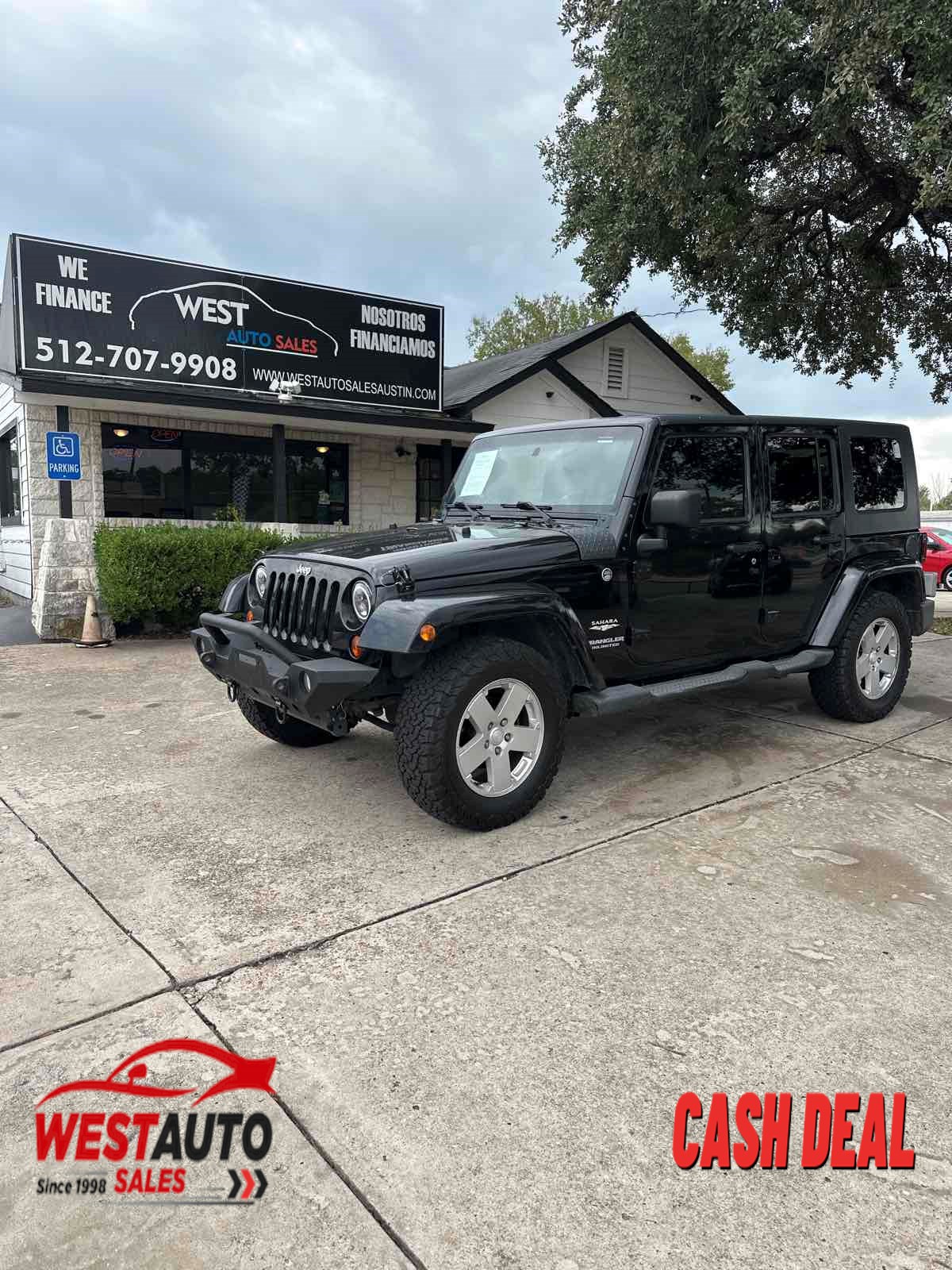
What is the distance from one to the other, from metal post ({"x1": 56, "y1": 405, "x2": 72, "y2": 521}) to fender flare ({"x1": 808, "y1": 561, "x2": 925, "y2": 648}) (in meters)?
9.49

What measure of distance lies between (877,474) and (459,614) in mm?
3775

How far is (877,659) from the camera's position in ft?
18.7

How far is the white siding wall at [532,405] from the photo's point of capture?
14.9 metres

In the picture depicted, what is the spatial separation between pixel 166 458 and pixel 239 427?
1210 millimetres

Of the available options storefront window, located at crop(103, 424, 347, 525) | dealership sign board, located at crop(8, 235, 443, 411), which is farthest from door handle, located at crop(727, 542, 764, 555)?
dealership sign board, located at crop(8, 235, 443, 411)

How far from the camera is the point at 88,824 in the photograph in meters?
3.92

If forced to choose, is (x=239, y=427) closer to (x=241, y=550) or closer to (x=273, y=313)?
(x=273, y=313)

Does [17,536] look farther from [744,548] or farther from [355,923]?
[355,923]

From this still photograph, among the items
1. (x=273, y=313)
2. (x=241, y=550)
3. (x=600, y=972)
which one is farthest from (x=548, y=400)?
(x=600, y=972)

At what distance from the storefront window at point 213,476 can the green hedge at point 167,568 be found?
5.53ft

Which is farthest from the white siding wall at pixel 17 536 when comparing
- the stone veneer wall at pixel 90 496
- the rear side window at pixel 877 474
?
the rear side window at pixel 877 474

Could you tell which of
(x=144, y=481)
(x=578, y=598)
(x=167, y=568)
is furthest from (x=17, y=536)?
(x=578, y=598)

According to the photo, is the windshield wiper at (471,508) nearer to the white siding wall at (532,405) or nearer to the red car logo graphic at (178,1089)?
the red car logo graphic at (178,1089)

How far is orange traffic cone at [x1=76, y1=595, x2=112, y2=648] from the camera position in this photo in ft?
30.3
